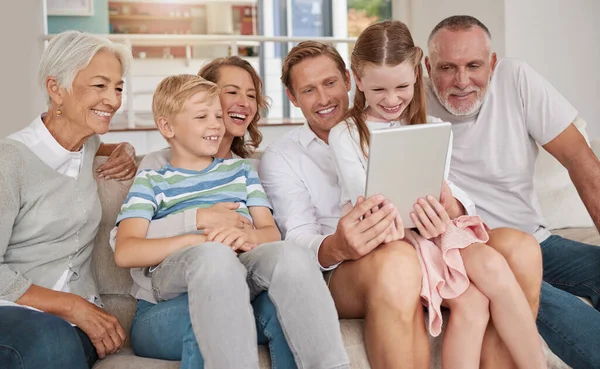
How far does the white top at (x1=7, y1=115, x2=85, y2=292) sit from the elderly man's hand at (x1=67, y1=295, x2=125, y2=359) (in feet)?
0.37

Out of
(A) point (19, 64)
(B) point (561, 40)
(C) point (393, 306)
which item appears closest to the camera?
(C) point (393, 306)

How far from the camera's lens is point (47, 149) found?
1.78 metres

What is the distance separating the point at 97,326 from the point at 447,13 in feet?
13.0

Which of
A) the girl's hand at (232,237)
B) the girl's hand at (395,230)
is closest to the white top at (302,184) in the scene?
the girl's hand at (232,237)

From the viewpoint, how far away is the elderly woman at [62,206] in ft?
5.26

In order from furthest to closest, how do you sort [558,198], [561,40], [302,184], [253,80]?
[561,40] → [558,198] → [253,80] → [302,184]

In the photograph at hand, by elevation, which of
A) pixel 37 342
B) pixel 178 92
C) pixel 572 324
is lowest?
pixel 572 324

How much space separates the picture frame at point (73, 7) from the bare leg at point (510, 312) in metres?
8.74

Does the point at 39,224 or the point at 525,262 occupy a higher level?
the point at 39,224

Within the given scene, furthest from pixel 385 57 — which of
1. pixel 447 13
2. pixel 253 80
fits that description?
pixel 447 13

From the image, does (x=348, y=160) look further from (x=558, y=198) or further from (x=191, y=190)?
(x=558, y=198)

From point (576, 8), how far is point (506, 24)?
0.43 m

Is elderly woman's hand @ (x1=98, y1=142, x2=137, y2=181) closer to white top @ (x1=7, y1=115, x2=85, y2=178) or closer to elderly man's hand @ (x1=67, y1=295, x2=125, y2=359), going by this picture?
white top @ (x1=7, y1=115, x2=85, y2=178)

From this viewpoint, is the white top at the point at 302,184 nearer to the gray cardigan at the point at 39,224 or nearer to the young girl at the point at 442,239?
the young girl at the point at 442,239
